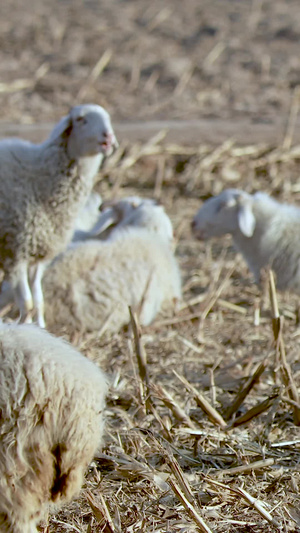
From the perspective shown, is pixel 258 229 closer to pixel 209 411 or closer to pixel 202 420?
pixel 202 420

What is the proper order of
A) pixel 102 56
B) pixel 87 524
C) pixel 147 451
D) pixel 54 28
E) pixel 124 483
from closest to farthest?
pixel 87 524
pixel 124 483
pixel 147 451
pixel 102 56
pixel 54 28

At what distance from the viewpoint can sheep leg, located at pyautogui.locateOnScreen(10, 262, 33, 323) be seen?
5.64 meters

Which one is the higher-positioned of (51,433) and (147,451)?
(51,433)

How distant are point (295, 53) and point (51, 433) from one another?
11379 mm

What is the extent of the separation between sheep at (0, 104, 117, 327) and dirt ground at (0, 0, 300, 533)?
1.82ft

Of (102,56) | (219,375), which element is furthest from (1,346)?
(102,56)

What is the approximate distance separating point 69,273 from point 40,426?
296 cm

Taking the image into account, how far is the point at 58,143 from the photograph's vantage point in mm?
5824

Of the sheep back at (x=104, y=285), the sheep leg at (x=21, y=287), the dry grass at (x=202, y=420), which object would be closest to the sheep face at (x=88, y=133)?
the sheep back at (x=104, y=285)

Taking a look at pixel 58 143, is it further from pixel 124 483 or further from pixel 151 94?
pixel 151 94

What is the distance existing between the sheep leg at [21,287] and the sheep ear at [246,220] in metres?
1.81

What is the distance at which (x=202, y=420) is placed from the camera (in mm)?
4191

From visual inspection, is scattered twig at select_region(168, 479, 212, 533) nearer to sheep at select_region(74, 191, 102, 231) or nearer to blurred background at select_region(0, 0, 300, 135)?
sheep at select_region(74, 191, 102, 231)

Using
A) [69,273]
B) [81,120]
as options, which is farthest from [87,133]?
[69,273]
